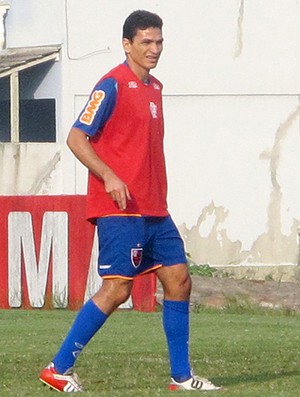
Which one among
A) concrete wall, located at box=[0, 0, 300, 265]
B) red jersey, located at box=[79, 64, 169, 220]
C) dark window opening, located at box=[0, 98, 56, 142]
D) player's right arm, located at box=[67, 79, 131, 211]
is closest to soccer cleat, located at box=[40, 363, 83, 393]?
red jersey, located at box=[79, 64, 169, 220]

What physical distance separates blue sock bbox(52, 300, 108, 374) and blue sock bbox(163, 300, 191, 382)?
397 millimetres

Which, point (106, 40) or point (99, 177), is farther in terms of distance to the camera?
point (106, 40)

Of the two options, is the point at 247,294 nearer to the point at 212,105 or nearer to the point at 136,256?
the point at 212,105

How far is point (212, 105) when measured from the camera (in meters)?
20.9

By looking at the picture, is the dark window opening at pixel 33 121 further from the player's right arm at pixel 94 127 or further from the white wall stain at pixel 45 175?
the player's right arm at pixel 94 127

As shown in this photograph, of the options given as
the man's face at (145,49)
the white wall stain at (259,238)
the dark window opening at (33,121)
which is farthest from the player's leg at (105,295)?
the dark window opening at (33,121)

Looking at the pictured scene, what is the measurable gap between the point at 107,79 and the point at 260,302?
7427 mm

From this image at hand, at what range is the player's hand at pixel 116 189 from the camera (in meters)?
7.07

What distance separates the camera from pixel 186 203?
68.9 ft

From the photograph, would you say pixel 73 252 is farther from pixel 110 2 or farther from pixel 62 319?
pixel 110 2

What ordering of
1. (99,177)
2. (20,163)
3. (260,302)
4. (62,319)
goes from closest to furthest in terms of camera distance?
(99,177) < (62,319) < (260,302) < (20,163)

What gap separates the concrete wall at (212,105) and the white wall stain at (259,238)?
0.01 metres

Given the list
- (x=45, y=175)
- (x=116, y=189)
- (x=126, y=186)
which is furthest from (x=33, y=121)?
(x=116, y=189)

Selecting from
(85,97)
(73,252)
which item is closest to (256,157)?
(85,97)
